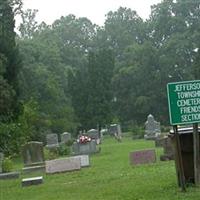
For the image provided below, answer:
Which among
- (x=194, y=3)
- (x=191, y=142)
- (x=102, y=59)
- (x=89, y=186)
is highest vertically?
(x=194, y=3)

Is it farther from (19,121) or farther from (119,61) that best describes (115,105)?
(19,121)

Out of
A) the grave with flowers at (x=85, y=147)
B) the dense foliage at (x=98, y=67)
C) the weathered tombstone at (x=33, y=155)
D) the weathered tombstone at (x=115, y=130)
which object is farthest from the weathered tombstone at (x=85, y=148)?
the weathered tombstone at (x=115, y=130)

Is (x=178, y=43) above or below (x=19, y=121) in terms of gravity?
above

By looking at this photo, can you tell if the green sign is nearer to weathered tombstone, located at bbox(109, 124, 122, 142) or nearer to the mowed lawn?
the mowed lawn

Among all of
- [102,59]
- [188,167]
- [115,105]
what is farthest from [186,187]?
[115,105]

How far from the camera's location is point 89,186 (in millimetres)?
13391

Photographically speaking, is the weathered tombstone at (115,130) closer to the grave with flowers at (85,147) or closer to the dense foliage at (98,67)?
the dense foliage at (98,67)

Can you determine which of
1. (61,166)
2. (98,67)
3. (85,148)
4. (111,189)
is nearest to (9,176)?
(61,166)

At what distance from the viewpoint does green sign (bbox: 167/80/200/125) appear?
10500 millimetres

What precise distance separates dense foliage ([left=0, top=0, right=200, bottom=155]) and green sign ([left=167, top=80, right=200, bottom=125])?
24904 mm

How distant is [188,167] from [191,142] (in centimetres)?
48

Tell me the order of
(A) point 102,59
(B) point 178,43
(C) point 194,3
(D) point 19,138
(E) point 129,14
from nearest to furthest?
(D) point 19,138, (A) point 102,59, (B) point 178,43, (C) point 194,3, (E) point 129,14

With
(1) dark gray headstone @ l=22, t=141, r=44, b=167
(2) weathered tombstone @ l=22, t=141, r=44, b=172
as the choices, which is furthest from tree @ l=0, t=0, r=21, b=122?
(1) dark gray headstone @ l=22, t=141, r=44, b=167

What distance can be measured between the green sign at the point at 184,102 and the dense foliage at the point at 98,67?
2490 cm
